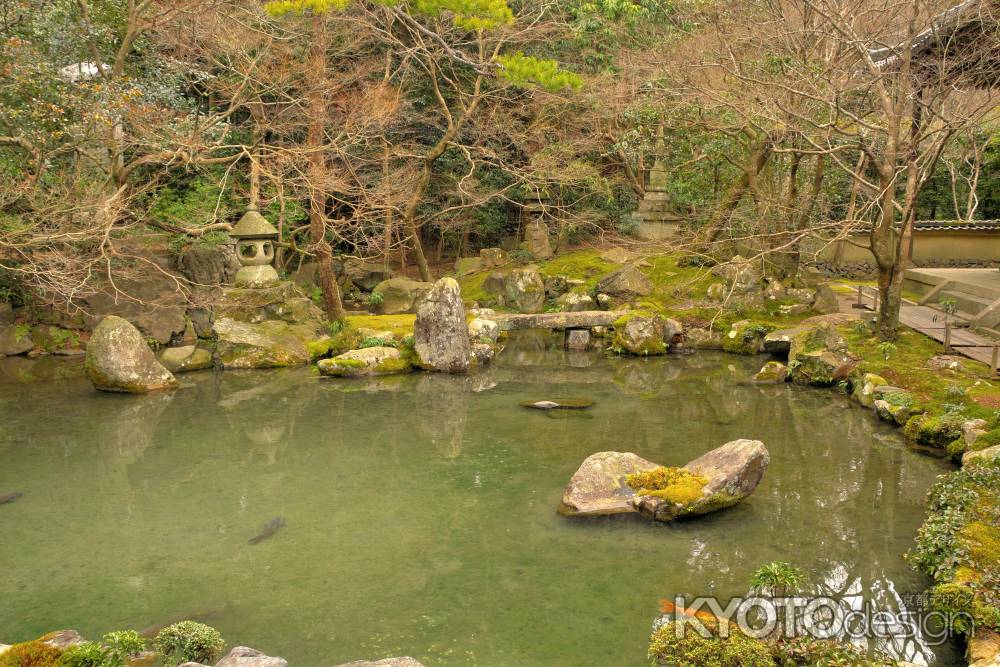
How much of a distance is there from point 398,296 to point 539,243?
4615 mm

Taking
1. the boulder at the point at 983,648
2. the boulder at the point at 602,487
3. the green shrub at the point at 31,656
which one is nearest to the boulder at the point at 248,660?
the green shrub at the point at 31,656

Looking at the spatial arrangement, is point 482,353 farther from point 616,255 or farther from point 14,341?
point 14,341

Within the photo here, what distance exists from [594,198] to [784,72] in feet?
26.8

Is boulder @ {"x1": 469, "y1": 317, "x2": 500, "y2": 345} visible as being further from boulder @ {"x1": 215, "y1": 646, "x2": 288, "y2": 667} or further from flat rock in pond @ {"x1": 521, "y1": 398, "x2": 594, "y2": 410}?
boulder @ {"x1": 215, "y1": 646, "x2": 288, "y2": 667}

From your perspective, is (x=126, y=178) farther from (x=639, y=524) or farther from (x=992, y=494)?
(x=992, y=494)

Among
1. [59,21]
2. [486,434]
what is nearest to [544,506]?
[486,434]

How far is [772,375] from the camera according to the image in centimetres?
1304

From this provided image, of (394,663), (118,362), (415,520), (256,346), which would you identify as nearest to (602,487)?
(415,520)

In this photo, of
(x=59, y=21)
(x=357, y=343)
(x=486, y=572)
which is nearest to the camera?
(x=486, y=572)

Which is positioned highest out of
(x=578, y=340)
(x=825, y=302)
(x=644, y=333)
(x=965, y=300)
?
(x=965, y=300)

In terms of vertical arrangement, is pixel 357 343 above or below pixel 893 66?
below

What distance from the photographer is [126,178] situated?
556 inches

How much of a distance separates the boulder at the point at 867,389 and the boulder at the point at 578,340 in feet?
20.2

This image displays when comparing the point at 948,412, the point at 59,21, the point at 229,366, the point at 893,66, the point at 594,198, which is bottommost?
the point at 229,366
